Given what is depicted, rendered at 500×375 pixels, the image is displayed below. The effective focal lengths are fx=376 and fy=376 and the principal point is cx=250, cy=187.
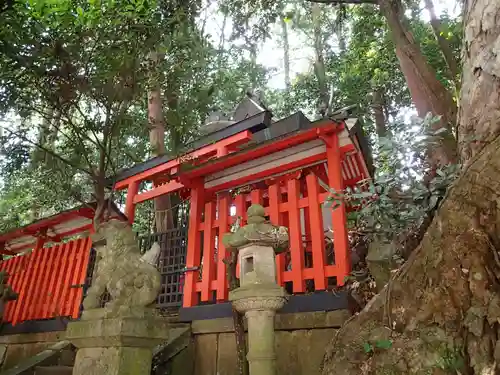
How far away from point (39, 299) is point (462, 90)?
9293mm

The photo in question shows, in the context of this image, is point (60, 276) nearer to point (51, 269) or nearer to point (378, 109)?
point (51, 269)

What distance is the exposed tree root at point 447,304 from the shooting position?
2.40m

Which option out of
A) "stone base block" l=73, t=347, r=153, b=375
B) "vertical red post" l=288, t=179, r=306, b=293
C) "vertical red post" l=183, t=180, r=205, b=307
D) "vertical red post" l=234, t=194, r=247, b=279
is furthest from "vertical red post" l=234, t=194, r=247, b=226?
"stone base block" l=73, t=347, r=153, b=375

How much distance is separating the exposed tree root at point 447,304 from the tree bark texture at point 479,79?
0.74 meters

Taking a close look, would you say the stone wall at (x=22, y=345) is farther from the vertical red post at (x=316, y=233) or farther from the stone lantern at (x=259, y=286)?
the vertical red post at (x=316, y=233)

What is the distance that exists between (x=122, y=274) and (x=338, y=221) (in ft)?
9.31

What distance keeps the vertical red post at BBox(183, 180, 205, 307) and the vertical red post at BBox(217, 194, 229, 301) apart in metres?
0.43

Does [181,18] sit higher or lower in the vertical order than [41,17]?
higher

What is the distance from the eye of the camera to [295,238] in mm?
5328

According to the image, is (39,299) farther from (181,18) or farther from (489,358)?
(489,358)

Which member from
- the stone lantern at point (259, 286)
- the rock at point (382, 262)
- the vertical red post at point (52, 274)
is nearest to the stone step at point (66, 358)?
the vertical red post at point (52, 274)

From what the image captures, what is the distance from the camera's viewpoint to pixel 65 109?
5934 mm

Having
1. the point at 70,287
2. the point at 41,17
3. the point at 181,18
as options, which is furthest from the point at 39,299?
the point at 181,18

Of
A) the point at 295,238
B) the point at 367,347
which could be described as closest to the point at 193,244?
the point at 295,238
